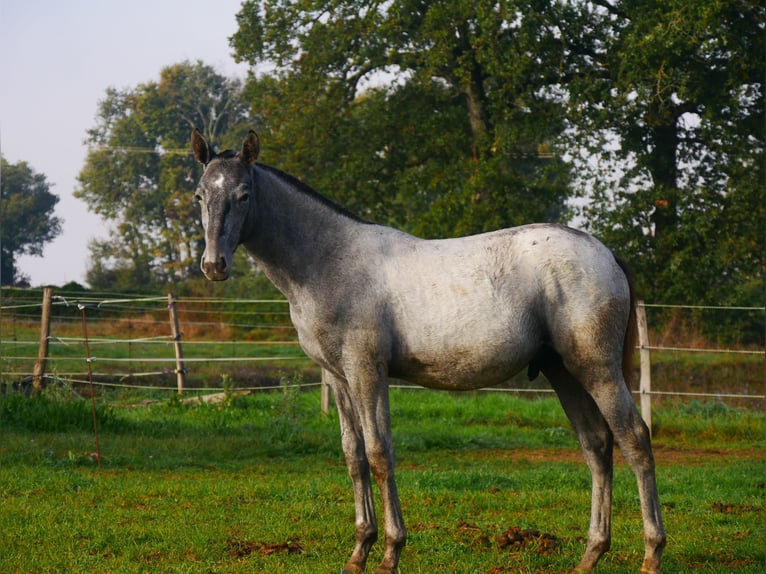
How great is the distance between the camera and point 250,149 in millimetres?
4887

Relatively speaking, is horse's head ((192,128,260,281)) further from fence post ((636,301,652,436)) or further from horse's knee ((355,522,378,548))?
fence post ((636,301,652,436))

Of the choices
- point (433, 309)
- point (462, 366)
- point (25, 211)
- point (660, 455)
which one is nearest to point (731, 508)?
point (462, 366)

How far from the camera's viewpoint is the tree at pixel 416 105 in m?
19.8

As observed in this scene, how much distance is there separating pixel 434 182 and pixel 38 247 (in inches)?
1557

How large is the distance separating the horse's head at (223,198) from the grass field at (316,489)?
5.74ft

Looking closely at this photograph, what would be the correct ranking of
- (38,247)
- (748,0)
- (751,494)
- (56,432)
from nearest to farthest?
(751,494)
(56,432)
(748,0)
(38,247)

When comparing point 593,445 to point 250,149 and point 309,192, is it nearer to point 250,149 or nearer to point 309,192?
point 309,192

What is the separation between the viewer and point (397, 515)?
483 centimetres

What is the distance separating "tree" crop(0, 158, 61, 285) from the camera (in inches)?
2012

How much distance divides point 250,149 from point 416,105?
708 inches

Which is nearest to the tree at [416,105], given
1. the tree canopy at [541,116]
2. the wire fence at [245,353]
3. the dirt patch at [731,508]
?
the tree canopy at [541,116]

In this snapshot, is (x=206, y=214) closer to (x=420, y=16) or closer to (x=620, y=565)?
(x=620, y=565)

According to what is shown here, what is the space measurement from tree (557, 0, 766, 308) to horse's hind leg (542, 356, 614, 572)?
1354 centimetres

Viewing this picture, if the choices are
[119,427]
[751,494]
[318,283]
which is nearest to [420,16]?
[119,427]
